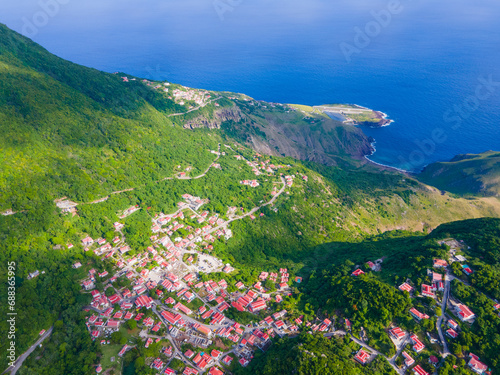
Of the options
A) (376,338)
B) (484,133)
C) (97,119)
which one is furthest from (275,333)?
(484,133)

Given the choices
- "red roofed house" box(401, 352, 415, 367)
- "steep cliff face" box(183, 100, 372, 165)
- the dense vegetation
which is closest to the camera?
the dense vegetation

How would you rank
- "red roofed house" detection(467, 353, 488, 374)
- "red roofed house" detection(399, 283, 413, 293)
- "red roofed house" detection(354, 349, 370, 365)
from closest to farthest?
1. "red roofed house" detection(467, 353, 488, 374)
2. "red roofed house" detection(354, 349, 370, 365)
3. "red roofed house" detection(399, 283, 413, 293)

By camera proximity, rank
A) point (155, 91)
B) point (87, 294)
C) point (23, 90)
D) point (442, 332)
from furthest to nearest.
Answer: point (155, 91) < point (23, 90) < point (87, 294) < point (442, 332)

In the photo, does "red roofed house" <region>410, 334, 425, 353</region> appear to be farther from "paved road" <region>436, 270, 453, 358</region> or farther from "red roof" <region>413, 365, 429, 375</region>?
"paved road" <region>436, 270, 453, 358</region>

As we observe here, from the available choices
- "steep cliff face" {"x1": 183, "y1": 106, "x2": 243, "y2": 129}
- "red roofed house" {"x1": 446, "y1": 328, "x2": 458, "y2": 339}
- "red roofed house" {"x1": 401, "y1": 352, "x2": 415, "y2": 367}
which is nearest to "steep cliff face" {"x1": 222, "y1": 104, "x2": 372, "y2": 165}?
"steep cliff face" {"x1": 183, "y1": 106, "x2": 243, "y2": 129}

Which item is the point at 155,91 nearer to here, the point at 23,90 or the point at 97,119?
the point at 97,119

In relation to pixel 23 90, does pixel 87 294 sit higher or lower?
lower

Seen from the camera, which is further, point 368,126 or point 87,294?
point 368,126

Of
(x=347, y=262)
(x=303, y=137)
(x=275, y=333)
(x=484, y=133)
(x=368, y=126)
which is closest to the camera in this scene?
(x=275, y=333)

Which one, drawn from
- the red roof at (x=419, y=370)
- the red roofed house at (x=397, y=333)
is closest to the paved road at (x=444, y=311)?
the red roof at (x=419, y=370)
